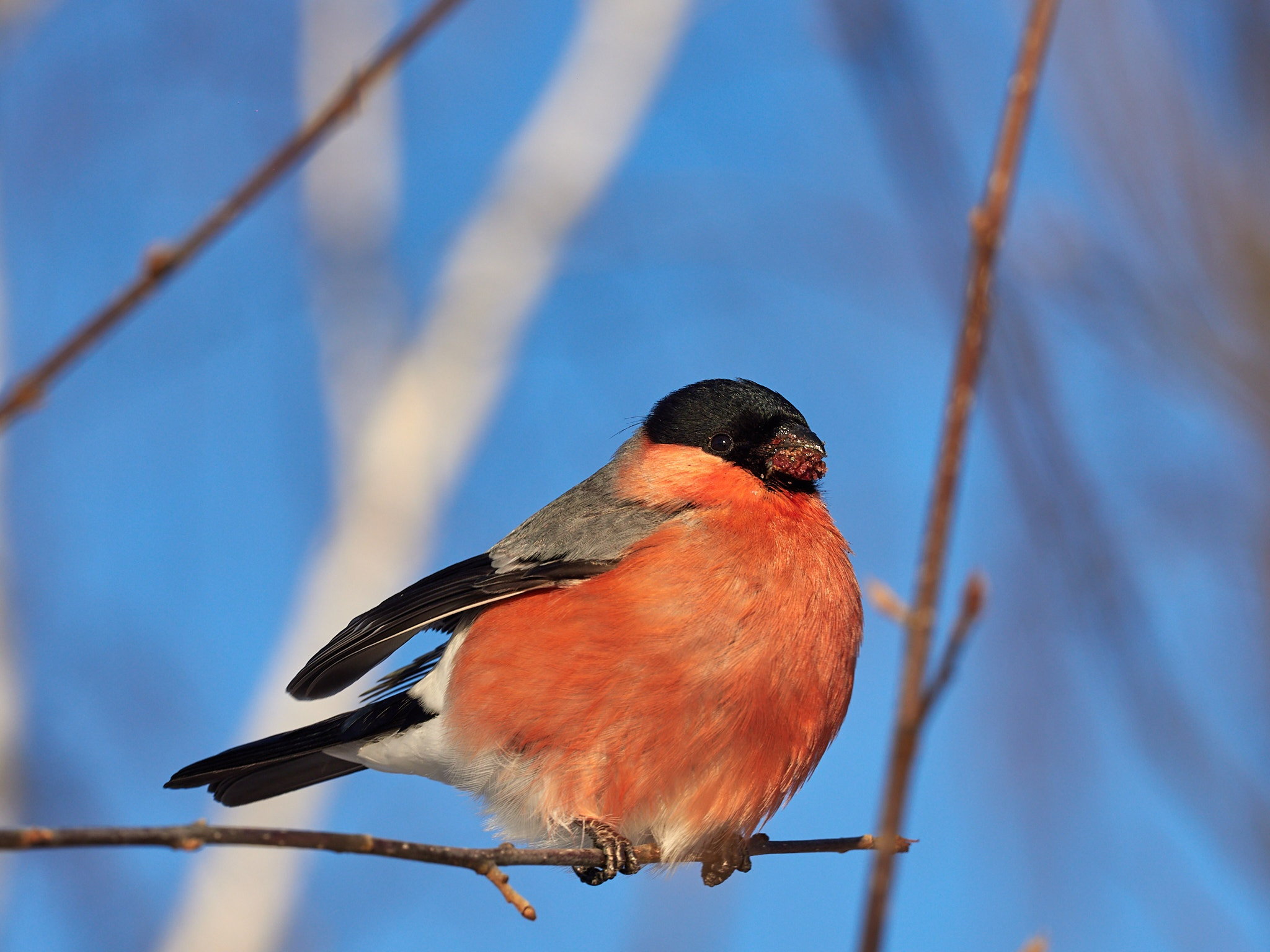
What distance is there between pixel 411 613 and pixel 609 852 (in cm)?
73

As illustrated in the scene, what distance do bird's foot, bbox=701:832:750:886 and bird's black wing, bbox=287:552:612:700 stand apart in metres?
0.71

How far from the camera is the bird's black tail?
2980 mm

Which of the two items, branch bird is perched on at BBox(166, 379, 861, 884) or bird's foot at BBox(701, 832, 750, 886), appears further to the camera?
bird's foot at BBox(701, 832, 750, 886)

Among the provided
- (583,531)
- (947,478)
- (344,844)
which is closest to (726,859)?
(583,531)

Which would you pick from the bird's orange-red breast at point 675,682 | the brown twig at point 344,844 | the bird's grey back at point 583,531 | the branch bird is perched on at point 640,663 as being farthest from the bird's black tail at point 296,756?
the brown twig at point 344,844

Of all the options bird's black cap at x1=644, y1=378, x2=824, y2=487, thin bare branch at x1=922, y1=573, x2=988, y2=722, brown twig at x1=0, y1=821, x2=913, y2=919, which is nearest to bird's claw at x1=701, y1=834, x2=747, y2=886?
brown twig at x1=0, y1=821, x2=913, y2=919

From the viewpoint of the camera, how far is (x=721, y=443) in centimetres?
317

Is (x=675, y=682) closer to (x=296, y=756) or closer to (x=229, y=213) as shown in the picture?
(x=296, y=756)

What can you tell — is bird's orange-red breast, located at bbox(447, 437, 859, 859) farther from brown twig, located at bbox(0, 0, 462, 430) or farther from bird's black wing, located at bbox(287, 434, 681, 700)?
brown twig, located at bbox(0, 0, 462, 430)

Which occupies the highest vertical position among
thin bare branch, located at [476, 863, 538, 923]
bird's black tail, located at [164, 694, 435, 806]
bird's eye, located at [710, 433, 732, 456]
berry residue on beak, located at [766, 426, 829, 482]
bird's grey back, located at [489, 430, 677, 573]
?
bird's eye, located at [710, 433, 732, 456]

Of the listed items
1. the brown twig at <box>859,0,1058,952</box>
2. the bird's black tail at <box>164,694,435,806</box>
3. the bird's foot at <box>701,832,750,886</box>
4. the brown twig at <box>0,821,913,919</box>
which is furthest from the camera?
the bird's black tail at <box>164,694,435,806</box>

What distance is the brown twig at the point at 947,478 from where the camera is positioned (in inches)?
39.4

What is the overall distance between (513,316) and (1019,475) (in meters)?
5.16

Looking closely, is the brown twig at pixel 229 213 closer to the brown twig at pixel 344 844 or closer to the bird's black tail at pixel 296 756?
the brown twig at pixel 344 844
